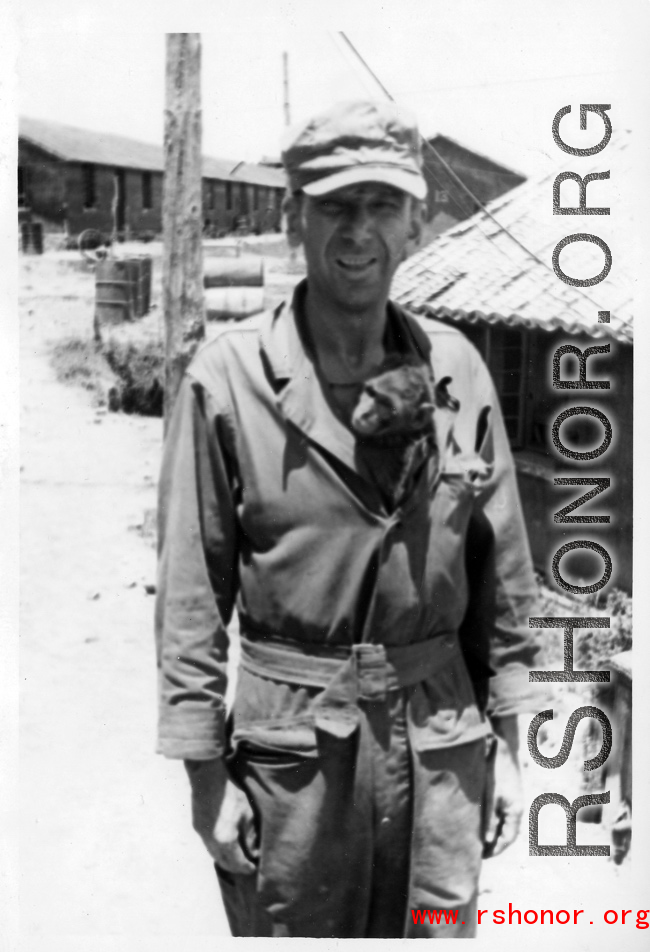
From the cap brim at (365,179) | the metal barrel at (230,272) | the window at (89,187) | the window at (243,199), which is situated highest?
the window at (89,187)

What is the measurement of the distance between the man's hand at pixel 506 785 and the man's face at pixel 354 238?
1179 mm

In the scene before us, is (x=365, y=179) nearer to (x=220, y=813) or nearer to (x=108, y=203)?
(x=108, y=203)

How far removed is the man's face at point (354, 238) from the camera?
2400 mm

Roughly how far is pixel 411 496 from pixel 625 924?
5.29ft

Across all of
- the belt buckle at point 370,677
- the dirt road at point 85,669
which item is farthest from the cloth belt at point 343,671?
the dirt road at point 85,669

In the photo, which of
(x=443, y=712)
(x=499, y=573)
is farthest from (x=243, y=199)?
(x=443, y=712)

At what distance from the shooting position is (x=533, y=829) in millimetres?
2992

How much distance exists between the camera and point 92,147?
3.07 meters

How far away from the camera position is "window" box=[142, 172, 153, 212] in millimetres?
3004

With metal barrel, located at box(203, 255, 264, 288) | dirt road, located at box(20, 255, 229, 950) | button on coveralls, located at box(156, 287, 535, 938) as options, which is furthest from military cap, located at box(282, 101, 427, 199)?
dirt road, located at box(20, 255, 229, 950)

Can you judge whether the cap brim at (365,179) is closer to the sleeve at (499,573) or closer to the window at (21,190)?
the sleeve at (499,573)


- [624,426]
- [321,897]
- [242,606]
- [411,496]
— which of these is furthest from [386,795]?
[624,426]

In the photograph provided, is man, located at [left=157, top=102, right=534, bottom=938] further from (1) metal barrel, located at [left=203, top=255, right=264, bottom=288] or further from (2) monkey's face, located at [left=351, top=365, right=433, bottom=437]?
(1) metal barrel, located at [left=203, top=255, right=264, bottom=288]

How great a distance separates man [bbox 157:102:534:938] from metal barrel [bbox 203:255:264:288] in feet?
1.59
